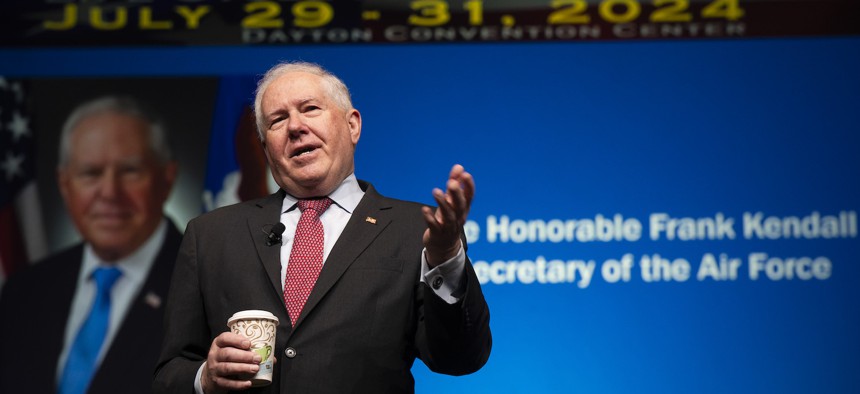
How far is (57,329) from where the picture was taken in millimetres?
4277

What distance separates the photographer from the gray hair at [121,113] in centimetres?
439

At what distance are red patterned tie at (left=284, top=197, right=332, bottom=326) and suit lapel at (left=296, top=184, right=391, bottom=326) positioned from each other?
41 mm

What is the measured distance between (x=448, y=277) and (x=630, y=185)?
228cm

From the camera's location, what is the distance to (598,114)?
4.28m

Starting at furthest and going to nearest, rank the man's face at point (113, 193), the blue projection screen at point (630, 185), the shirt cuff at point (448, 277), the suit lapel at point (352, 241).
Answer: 1. the man's face at point (113, 193)
2. the blue projection screen at point (630, 185)
3. the suit lapel at point (352, 241)
4. the shirt cuff at point (448, 277)

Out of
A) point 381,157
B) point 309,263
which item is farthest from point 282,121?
point 381,157

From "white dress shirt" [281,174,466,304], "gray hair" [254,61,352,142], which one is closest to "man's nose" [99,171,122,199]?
"gray hair" [254,61,352,142]

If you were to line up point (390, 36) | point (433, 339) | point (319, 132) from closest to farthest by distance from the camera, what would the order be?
point (433, 339) < point (319, 132) < point (390, 36)

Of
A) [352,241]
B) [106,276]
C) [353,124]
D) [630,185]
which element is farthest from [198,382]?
[630,185]

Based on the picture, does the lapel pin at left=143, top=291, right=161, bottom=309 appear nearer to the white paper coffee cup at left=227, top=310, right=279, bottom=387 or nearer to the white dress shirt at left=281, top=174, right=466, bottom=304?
the white dress shirt at left=281, top=174, right=466, bottom=304

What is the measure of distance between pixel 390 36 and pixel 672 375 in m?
1.85

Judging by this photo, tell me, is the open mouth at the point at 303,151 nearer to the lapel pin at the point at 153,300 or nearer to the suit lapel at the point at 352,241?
the suit lapel at the point at 352,241

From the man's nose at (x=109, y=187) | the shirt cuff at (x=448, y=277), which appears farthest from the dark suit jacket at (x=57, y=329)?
the shirt cuff at (x=448, y=277)

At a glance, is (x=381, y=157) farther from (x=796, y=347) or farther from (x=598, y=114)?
(x=796, y=347)
